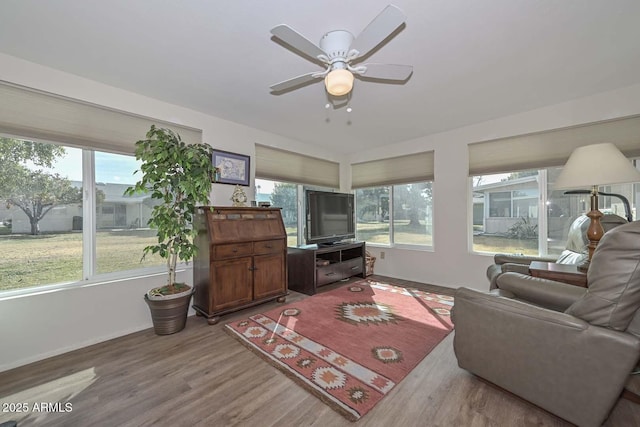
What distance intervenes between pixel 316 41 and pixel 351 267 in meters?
3.14

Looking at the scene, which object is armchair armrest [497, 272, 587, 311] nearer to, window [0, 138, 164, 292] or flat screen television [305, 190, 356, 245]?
flat screen television [305, 190, 356, 245]

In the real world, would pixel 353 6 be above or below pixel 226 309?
above

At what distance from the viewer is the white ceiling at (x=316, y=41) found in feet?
5.02

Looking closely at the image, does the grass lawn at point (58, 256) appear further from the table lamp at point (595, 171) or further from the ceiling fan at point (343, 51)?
the table lamp at point (595, 171)

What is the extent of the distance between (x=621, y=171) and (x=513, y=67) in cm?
112

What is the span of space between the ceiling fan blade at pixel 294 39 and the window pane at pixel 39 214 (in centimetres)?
223

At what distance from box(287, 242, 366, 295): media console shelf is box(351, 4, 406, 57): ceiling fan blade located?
2565mm

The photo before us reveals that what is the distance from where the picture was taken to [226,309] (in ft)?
8.67

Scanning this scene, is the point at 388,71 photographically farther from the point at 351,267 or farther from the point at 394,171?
the point at 351,267

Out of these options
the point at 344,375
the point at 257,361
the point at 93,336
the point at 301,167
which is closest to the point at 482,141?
the point at 301,167

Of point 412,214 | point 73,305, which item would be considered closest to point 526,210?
point 412,214

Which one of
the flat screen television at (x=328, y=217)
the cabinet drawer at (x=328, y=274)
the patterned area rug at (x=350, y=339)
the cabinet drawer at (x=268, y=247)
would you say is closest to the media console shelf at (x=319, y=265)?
the cabinet drawer at (x=328, y=274)

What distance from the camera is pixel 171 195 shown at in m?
2.42

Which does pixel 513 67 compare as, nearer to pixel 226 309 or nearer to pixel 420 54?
pixel 420 54
